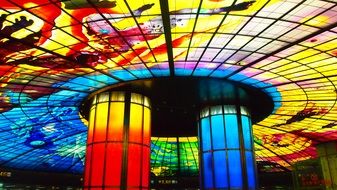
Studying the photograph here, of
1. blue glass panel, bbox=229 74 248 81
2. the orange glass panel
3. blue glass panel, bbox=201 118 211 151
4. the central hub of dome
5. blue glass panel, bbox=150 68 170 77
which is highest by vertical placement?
blue glass panel, bbox=150 68 170 77

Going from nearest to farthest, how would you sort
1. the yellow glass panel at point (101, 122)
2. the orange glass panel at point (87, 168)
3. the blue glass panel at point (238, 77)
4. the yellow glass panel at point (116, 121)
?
the orange glass panel at point (87, 168)
the blue glass panel at point (238, 77)
the yellow glass panel at point (116, 121)
the yellow glass panel at point (101, 122)

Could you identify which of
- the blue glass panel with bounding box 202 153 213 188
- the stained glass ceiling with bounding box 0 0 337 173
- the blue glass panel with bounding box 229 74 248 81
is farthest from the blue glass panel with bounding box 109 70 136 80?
the blue glass panel with bounding box 202 153 213 188

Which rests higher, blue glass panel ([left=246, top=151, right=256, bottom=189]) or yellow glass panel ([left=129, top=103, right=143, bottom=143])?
yellow glass panel ([left=129, top=103, right=143, bottom=143])

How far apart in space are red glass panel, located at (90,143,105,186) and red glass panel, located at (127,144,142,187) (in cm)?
197

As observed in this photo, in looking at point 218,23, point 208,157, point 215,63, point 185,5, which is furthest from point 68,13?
point 208,157

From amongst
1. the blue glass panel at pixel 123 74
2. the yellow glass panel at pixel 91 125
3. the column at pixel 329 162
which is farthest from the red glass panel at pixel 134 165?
the column at pixel 329 162

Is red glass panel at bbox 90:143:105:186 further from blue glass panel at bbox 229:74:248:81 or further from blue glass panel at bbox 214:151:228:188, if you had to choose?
blue glass panel at bbox 229:74:248:81

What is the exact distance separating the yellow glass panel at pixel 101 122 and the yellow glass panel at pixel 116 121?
1.40ft

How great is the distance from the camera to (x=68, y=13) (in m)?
15.4

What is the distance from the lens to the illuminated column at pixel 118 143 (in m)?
23.9

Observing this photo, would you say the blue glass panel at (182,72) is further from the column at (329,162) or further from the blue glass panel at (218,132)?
the column at (329,162)

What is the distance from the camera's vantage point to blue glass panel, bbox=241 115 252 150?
29064 millimetres

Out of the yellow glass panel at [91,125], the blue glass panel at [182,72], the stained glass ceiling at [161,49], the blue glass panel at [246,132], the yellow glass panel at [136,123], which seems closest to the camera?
the stained glass ceiling at [161,49]

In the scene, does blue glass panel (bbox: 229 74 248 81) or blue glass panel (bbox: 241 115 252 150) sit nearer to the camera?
blue glass panel (bbox: 229 74 248 81)
